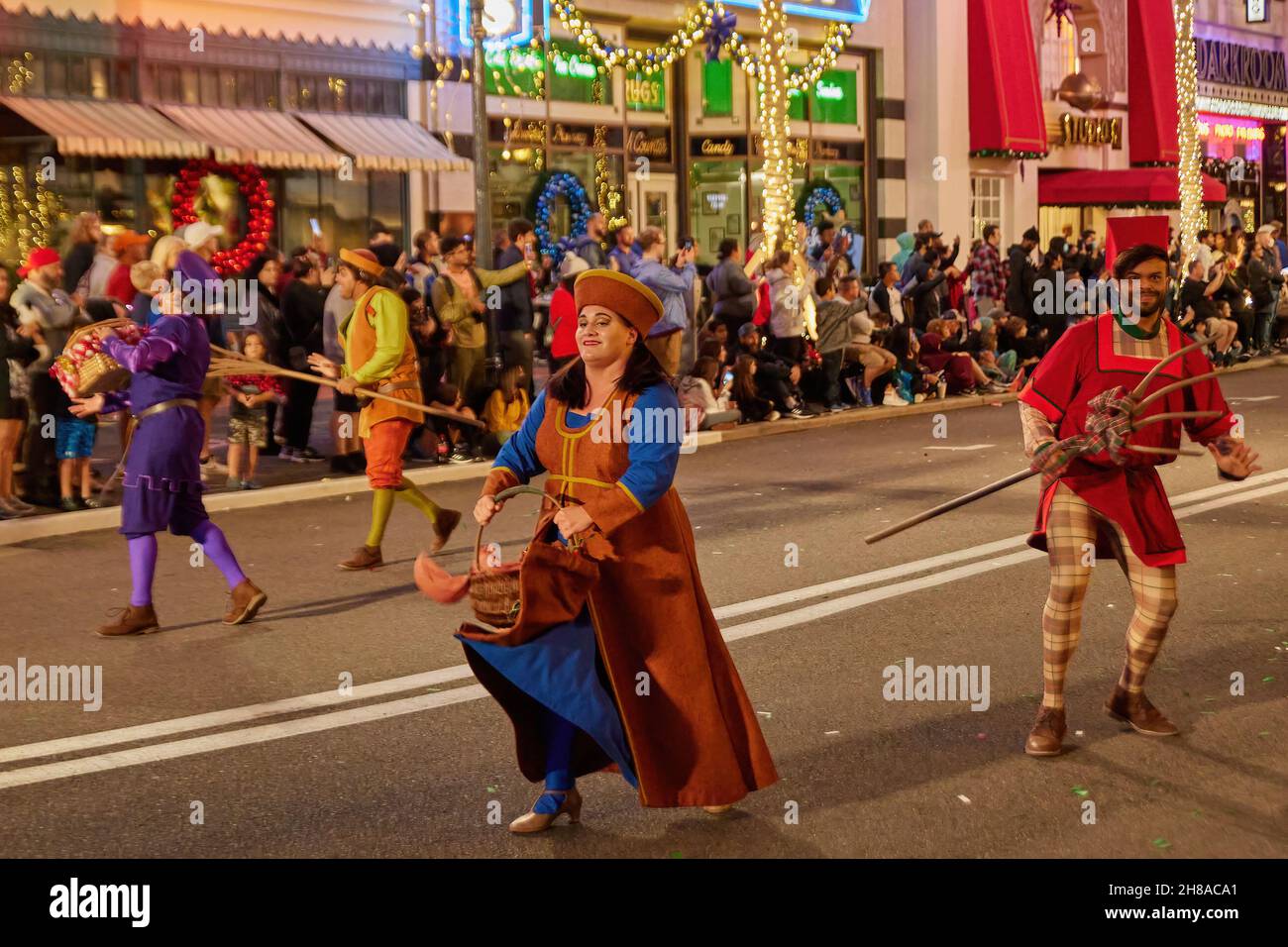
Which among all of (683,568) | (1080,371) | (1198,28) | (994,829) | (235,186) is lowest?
(994,829)

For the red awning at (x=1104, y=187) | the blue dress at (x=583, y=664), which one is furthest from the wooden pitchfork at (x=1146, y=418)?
the red awning at (x=1104, y=187)

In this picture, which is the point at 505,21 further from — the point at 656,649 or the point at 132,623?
the point at 656,649

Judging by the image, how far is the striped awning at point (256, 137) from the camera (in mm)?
20922

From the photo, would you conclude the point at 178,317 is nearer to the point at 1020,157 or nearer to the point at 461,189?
the point at 461,189

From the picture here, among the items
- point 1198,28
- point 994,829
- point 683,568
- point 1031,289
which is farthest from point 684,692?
point 1198,28

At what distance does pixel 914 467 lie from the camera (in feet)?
50.5

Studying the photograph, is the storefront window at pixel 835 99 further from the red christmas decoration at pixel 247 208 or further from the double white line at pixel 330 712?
the double white line at pixel 330 712

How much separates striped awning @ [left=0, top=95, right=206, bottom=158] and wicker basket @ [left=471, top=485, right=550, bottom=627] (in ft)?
49.3

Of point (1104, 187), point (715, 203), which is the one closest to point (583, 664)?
point (715, 203)

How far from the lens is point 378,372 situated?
1069 centimetres

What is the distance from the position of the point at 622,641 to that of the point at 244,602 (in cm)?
416

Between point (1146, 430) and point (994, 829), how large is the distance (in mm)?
1649

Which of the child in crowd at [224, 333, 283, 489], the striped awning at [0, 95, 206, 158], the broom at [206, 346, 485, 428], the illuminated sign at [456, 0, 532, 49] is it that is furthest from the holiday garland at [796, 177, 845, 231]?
the broom at [206, 346, 485, 428]
